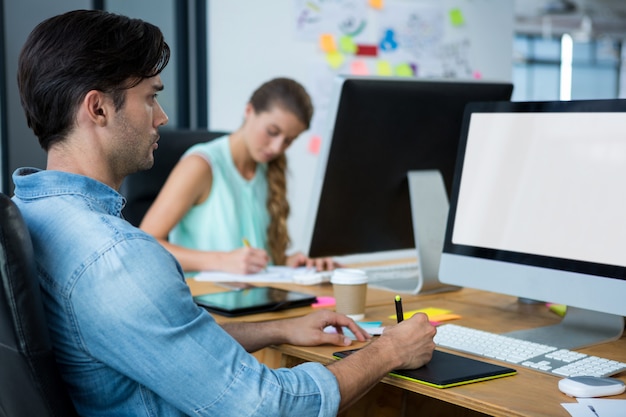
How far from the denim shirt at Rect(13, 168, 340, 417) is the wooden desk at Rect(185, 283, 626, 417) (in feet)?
0.66

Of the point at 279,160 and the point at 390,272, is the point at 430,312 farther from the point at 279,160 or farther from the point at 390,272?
the point at 279,160

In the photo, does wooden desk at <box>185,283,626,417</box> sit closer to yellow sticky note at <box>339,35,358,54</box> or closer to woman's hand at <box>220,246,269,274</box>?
woman's hand at <box>220,246,269,274</box>

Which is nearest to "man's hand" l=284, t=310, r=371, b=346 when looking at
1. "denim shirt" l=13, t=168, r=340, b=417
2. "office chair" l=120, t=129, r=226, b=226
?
"denim shirt" l=13, t=168, r=340, b=417

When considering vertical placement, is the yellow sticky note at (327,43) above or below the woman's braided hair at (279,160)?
above

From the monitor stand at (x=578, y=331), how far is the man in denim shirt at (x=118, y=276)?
29 centimetres

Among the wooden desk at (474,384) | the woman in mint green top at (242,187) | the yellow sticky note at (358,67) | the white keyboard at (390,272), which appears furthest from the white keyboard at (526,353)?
the yellow sticky note at (358,67)

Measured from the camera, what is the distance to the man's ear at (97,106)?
3.54 feet

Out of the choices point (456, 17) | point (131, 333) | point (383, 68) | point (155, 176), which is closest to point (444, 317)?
point (131, 333)

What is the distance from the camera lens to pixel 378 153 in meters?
Answer: 1.80

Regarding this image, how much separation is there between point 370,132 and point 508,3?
10.6 ft

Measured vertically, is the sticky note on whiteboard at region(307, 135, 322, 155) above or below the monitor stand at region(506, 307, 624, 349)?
above

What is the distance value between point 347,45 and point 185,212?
1.84 meters

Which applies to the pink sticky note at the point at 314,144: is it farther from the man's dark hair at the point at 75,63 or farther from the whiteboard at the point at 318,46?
the man's dark hair at the point at 75,63

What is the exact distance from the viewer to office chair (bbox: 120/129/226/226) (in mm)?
2330
